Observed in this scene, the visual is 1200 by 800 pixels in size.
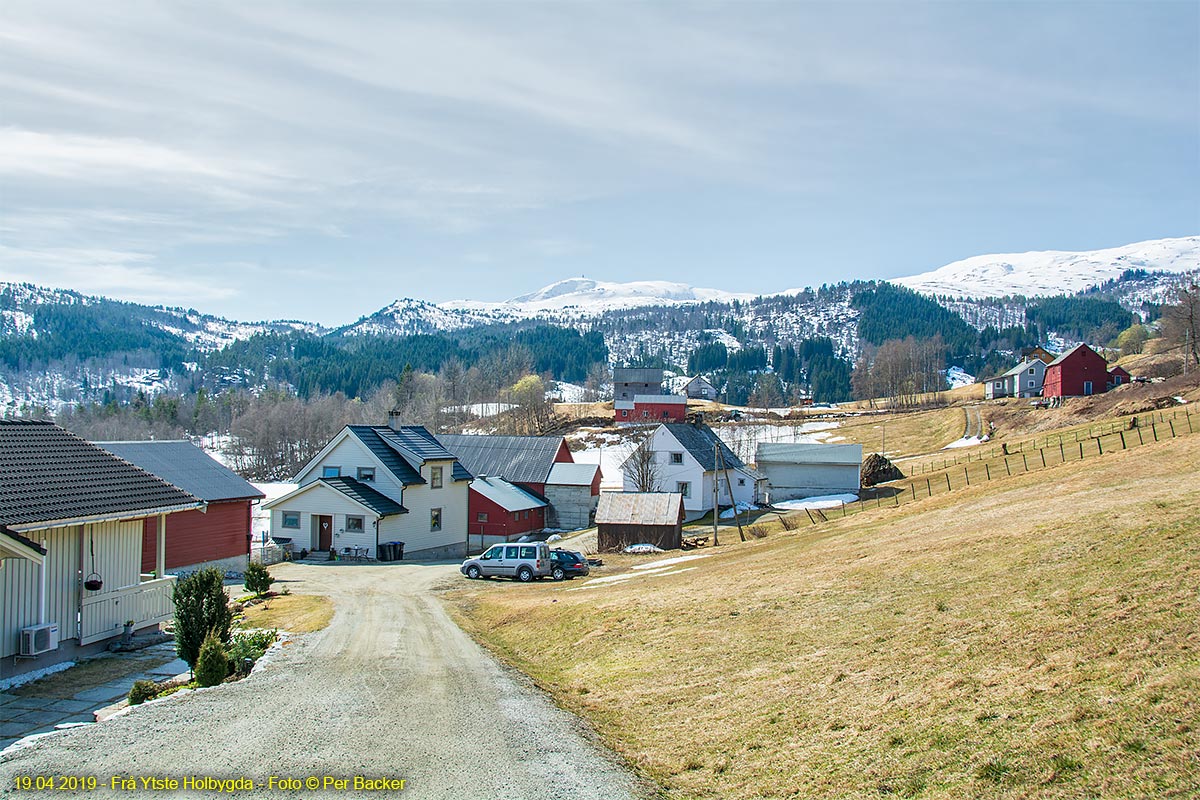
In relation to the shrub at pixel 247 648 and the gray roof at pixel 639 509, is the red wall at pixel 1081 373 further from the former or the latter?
the shrub at pixel 247 648

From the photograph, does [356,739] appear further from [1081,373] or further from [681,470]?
[1081,373]

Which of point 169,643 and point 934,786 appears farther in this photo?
point 169,643

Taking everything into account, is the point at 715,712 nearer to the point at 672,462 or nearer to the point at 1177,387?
the point at 672,462

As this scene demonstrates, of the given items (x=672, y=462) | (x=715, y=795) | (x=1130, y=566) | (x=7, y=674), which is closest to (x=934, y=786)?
(x=715, y=795)

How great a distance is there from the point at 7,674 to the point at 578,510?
153ft

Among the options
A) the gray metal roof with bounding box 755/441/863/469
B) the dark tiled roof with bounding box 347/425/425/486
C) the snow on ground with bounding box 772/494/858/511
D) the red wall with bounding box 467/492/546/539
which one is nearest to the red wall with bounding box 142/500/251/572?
the dark tiled roof with bounding box 347/425/425/486

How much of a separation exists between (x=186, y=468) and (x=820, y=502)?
47.1 meters

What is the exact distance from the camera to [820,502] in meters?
66.2

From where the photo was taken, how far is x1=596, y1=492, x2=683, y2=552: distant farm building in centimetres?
4719

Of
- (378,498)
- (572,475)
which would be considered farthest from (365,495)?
(572,475)

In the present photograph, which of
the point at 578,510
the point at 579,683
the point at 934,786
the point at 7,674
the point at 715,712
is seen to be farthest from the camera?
the point at 578,510

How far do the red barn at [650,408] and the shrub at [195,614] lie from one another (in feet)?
412

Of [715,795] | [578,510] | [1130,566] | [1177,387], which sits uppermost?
[1177,387]

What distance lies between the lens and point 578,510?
203ft
